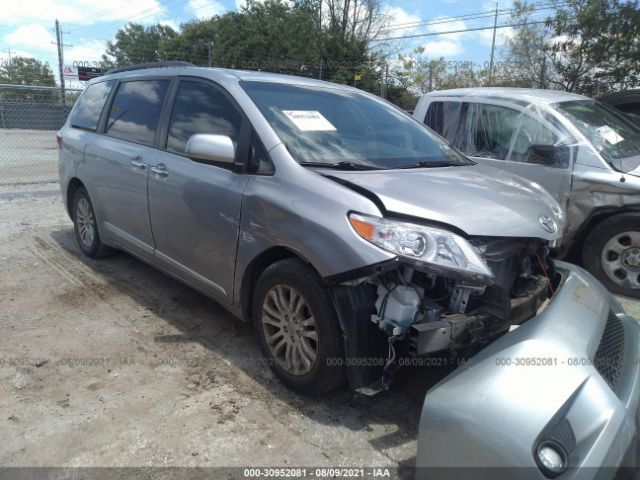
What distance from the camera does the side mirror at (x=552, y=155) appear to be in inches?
178

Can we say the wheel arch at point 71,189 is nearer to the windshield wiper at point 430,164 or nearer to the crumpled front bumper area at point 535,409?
the windshield wiper at point 430,164

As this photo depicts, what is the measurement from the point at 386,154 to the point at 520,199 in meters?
0.86

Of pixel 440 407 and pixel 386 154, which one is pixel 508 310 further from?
pixel 386 154

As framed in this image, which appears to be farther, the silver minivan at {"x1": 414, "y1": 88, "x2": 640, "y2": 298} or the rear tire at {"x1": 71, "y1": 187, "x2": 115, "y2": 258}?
the rear tire at {"x1": 71, "y1": 187, "x2": 115, "y2": 258}

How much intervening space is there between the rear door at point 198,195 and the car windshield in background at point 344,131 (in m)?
0.27

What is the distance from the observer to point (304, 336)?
106 inches

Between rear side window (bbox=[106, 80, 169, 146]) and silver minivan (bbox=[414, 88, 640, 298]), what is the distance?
3.16 m

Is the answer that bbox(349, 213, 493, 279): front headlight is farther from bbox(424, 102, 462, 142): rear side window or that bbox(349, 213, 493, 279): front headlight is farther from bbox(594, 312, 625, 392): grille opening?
bbox(424, 102, 462, 142): rear side window

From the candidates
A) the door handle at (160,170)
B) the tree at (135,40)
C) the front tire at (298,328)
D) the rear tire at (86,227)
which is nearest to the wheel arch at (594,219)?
the front tire at (298,328)

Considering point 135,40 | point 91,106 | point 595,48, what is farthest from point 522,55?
point 135,40

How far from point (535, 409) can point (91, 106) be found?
188 inches

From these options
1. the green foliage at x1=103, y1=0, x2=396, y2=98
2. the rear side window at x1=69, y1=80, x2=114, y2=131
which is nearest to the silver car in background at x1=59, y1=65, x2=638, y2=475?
the rear side window at x1=69, y1=80, x2=114, y2=131

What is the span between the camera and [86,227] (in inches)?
200

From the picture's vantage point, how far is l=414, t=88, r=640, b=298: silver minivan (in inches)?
171
